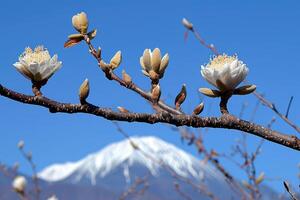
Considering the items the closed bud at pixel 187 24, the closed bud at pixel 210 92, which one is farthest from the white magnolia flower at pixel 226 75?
the closed bud at pixel 187 24

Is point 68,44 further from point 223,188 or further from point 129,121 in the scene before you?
point 223,188

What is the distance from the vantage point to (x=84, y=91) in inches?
50.2

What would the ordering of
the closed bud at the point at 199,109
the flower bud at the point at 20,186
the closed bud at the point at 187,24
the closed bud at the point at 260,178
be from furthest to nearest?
the flower bud at the point at 20,186 → the closed bud at the point at 260,178 → the closed bud at the point at 187,24 → the closed bud at the point at 199,109

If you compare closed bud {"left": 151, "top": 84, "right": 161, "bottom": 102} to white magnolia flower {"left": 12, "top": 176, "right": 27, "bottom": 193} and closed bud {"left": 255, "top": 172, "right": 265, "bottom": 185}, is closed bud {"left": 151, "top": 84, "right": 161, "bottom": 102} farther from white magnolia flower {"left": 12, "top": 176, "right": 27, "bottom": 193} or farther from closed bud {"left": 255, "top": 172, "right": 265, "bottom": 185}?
white magnolia flower {"left": 12, "top": 176, "right": 27, "bottom": 193}

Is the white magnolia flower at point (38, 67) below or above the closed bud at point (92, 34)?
below

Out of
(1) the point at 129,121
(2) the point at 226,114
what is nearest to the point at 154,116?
(1) the point at 129,121

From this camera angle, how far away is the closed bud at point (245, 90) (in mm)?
1328

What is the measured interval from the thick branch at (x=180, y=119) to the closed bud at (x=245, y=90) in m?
0.13

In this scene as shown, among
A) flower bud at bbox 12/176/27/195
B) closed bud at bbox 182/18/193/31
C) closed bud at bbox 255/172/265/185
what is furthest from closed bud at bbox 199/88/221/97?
flower bud at bbox 12/176/27/195

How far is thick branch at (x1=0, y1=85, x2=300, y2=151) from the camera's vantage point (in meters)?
1.18

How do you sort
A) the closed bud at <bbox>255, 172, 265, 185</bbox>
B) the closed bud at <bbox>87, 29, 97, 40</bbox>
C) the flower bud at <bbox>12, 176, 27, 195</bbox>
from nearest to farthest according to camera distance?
the closed bud at <bbox>87, 29, 97, 40</bbox>
the closed bud at <bbox>255, 172, 265, 185</bbox>
the flower bud at <bbox>12, 176, 27, 195</bbox>

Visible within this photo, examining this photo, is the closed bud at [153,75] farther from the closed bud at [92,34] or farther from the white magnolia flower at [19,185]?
the white magnolia flower at [19,185]

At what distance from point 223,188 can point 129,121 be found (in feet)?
646

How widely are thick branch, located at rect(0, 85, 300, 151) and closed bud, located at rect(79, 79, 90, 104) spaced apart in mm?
15
